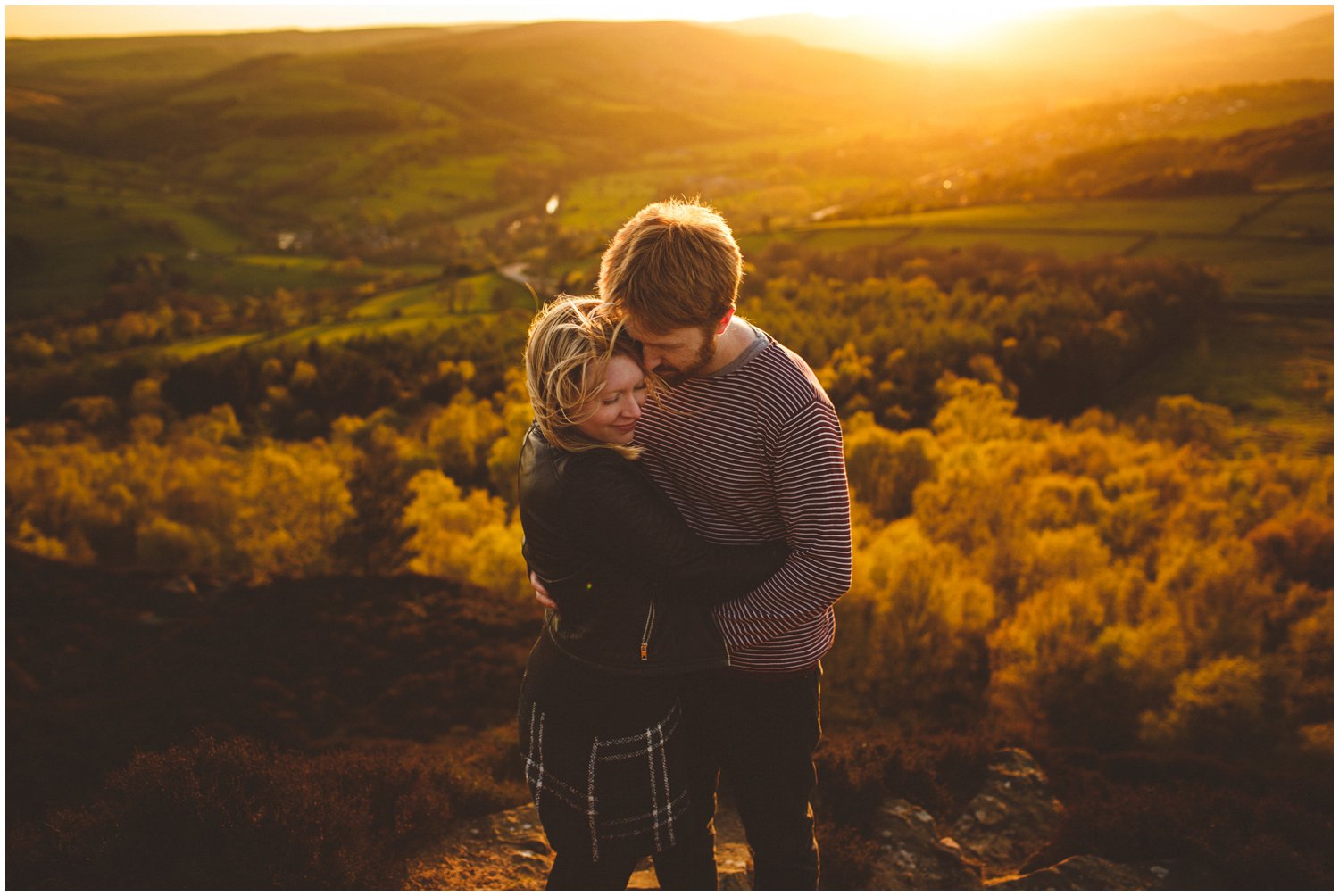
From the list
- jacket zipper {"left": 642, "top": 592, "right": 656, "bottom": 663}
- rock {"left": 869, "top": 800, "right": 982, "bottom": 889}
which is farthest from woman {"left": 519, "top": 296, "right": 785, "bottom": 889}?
rock {"left": 869, "top": 800, "right": 982, "bottom": 889}

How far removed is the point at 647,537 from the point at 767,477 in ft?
1.83

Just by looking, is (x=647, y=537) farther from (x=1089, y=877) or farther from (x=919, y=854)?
(x=1089, y=877)

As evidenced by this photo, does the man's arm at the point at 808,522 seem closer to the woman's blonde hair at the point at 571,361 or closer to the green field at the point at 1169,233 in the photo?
the woman's blonde hair at the point at 571,361

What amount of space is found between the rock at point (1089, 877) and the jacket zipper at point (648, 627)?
3.92m

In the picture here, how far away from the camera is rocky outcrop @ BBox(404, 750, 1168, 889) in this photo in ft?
16.3

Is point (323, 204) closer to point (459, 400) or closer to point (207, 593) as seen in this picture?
point (459, 400)

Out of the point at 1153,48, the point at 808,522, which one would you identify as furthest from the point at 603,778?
the point at 1153,48

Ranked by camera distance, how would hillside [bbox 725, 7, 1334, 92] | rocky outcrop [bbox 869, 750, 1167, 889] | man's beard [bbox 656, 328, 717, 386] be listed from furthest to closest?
hillside [bbox 725, 7, 1334, 92], rocky outcrop [bbox 869, 750, 1167, 889], man's beard [bbox 656, 328, 717, 386]

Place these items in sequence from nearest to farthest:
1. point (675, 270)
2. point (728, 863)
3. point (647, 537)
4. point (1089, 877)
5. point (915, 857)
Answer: point (675, 270) < point (647, 537) < point (728, 863) < point (1089, 877) < point (915, 857)

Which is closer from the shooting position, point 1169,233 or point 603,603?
point 603,603

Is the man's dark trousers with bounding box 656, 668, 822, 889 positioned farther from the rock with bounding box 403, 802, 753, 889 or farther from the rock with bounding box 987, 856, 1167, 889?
the rock with bounding box 987, 856, 1167, 889

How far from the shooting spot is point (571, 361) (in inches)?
95.9

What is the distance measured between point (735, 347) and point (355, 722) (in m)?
6.54

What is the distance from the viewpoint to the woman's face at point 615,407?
251 cm
